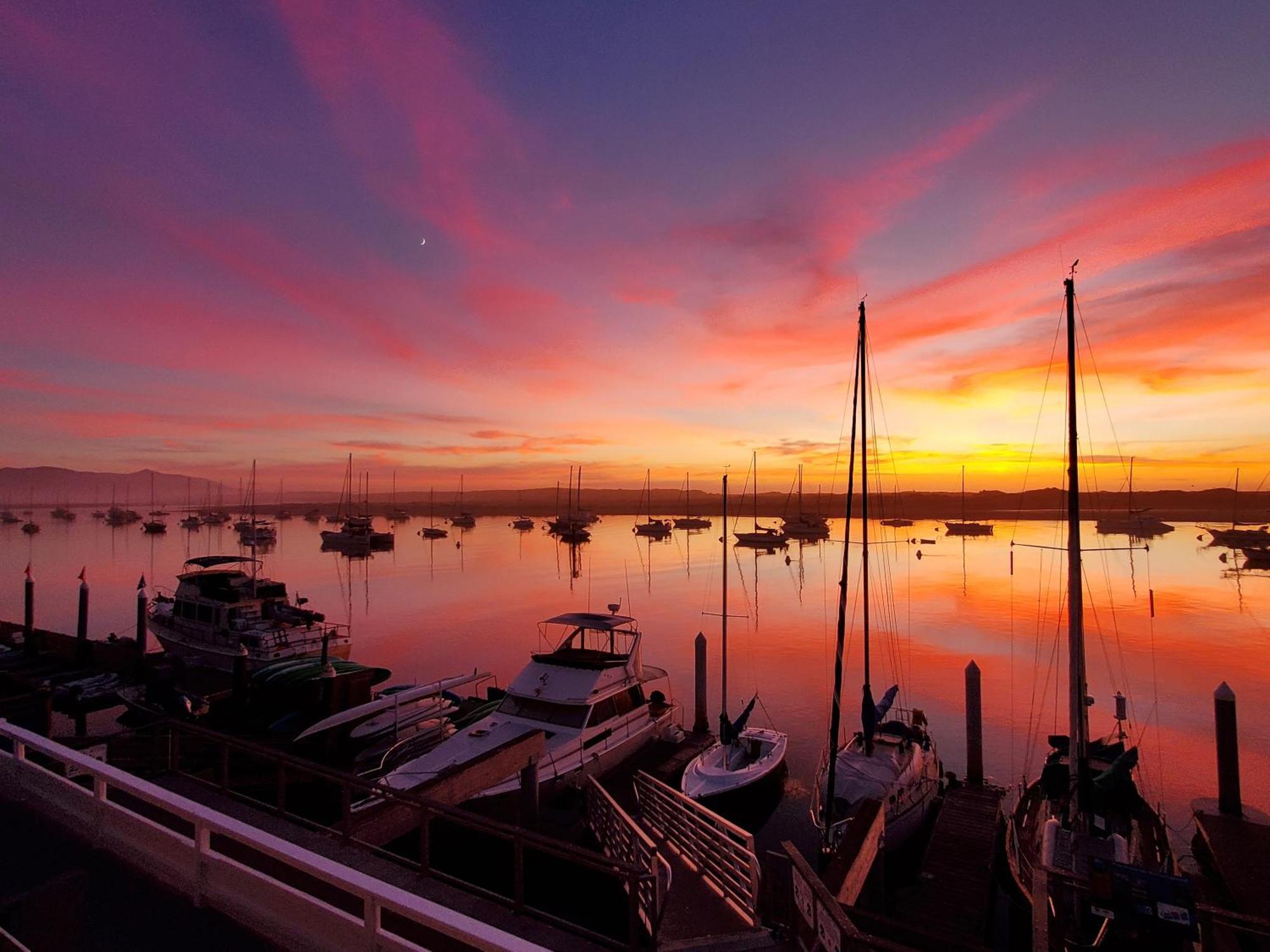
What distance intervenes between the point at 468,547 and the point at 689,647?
8348 cm

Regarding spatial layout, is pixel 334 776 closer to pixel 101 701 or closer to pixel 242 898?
pixel 242 898

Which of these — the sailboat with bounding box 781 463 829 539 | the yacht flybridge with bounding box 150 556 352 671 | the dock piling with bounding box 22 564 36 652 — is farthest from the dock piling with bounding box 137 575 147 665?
the sailboat with bounding box 781 463 829 539

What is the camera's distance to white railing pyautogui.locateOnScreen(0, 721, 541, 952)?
174 inches

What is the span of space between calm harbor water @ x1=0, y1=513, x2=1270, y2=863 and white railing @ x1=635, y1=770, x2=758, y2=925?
738 centimetres

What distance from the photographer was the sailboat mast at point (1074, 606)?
1377 centimetres

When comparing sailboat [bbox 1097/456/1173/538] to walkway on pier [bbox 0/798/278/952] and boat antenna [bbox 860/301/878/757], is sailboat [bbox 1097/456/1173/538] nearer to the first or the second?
boat antenna [bbox 860/301/878/757]

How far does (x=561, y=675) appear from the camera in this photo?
19.8 m

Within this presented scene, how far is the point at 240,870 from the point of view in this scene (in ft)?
19.1

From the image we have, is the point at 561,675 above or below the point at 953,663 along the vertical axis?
above

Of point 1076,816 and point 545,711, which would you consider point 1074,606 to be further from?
point 545,711

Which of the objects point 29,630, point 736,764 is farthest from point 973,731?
point 29,630

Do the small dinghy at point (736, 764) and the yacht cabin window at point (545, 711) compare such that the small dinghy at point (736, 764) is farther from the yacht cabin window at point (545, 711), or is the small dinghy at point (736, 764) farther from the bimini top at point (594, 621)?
the bimini top at point (594, 621)

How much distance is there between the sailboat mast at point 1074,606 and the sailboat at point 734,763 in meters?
7.39

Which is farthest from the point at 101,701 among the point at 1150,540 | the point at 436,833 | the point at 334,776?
the point at 1150,540
